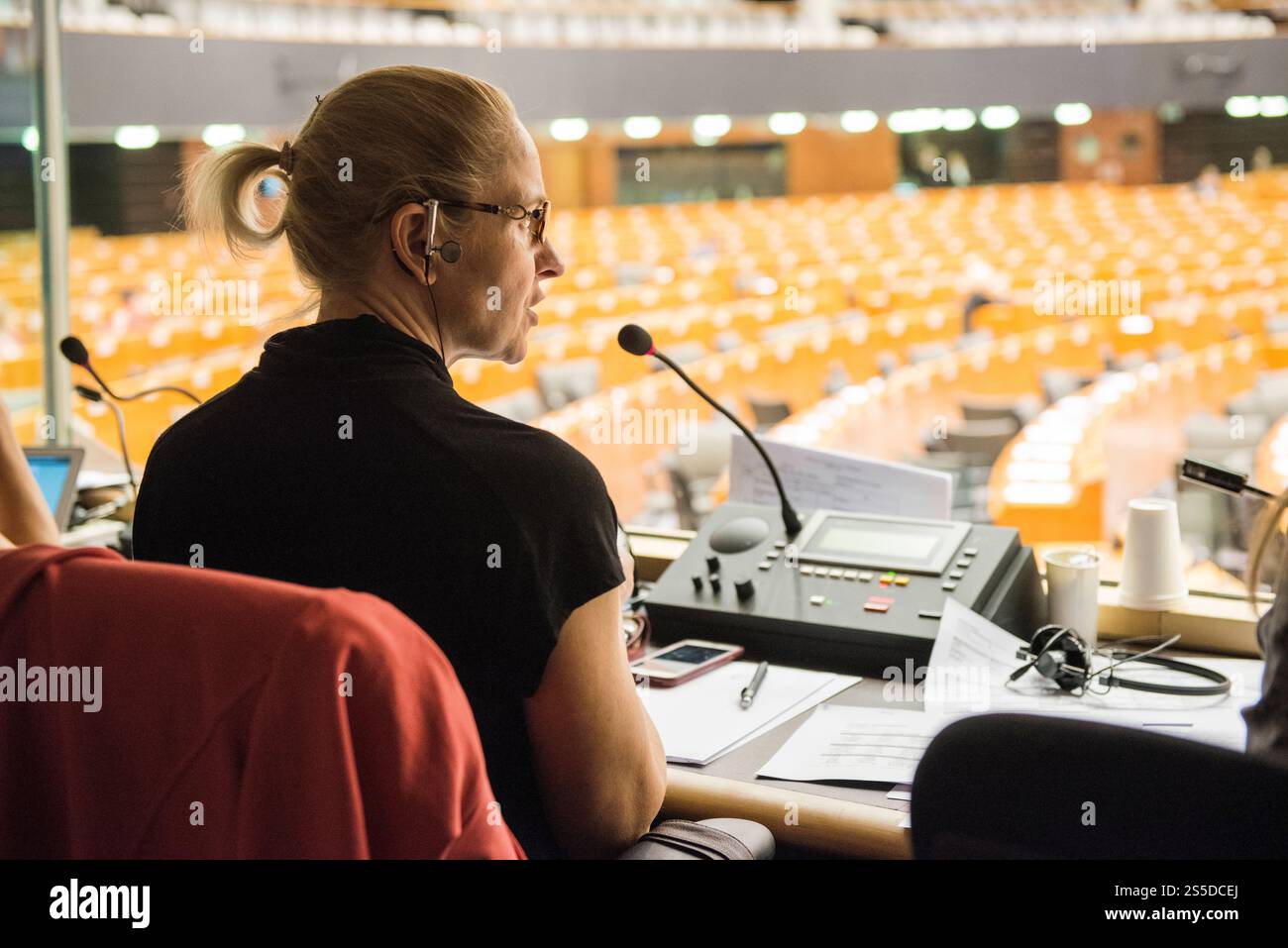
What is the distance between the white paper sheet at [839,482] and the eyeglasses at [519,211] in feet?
2.52

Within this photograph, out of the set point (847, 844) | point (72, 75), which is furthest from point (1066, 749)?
point (72, 75)

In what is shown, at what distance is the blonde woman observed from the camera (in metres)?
1.12

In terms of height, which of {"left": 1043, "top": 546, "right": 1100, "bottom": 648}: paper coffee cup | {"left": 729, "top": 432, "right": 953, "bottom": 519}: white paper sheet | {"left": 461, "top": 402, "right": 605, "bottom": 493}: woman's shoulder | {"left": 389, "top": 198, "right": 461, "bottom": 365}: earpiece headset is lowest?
{"left": 1043, "top": 546, "right": 1100, "bottom": 648}: paper coffee cup

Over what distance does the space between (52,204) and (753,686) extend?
8.05 feet

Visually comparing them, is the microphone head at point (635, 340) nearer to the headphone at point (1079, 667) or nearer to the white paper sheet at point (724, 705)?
the white paper sheet at point (724, 705)

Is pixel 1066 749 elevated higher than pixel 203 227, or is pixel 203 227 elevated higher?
pixel 203 227

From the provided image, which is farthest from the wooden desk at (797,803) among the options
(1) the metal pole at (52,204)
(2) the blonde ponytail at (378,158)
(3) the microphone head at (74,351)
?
(1) the metal pole at (52,204)

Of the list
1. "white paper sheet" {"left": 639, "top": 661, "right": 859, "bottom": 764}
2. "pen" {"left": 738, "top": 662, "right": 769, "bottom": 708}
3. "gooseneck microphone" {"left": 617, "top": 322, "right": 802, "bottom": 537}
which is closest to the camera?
"white paper sheet" {"left": 639, "top": 661, "right": 859, "bottom": 764}

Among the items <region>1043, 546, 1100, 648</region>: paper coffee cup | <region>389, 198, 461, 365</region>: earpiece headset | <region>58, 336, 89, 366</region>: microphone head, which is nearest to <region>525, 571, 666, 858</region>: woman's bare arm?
<region>389, 198, 461, 365</region>: earpiece headset

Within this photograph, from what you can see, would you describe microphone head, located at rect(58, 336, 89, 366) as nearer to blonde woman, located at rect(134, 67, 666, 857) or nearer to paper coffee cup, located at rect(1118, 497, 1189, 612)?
blonde woman, located at rect(134, 67, 666, 857)

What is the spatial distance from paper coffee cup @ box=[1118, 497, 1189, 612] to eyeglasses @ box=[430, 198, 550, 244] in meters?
0.98
